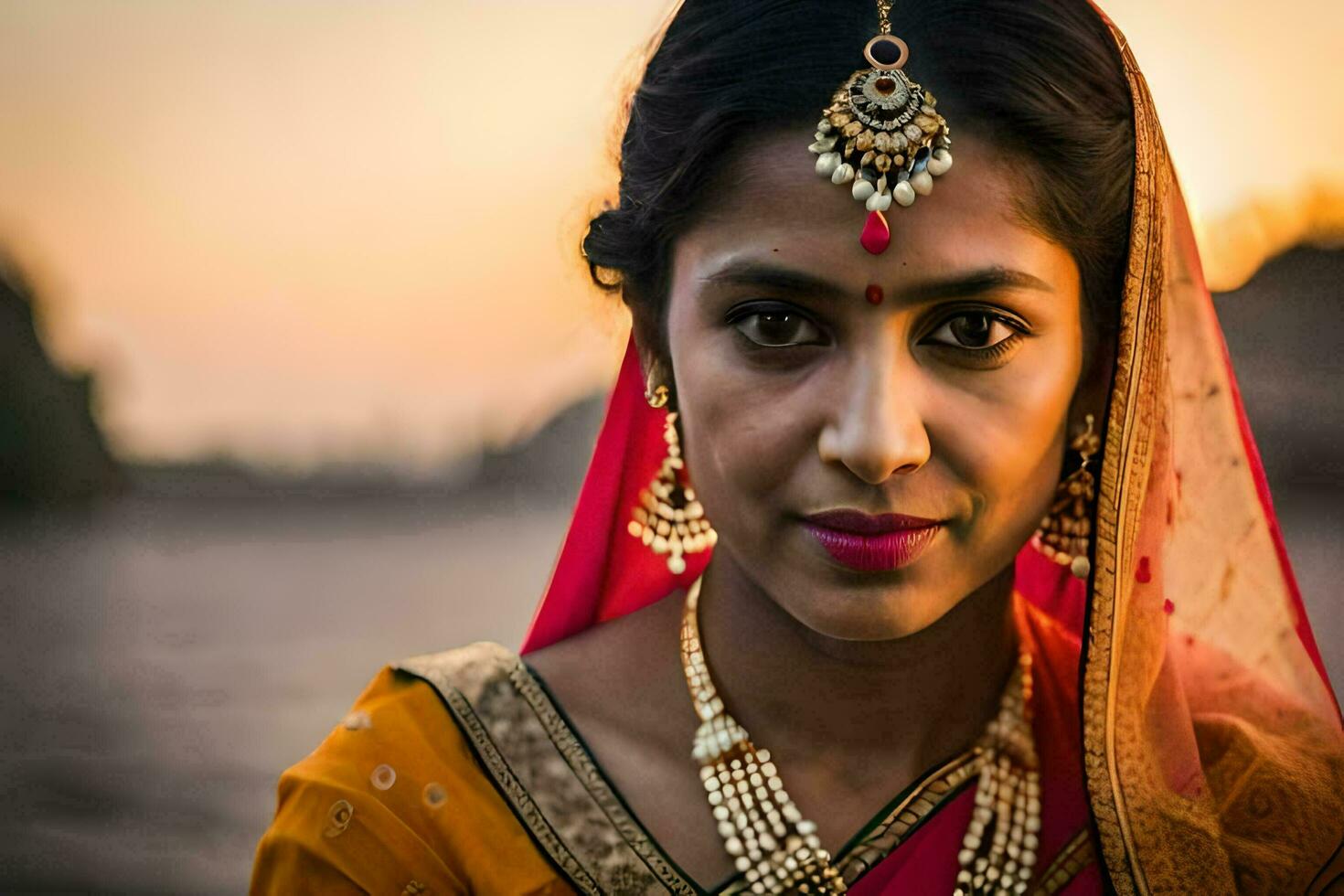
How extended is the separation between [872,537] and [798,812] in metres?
0.38

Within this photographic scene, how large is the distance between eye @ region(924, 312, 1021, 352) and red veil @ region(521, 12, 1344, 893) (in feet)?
0.55

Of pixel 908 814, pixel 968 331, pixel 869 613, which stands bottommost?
pixel 908 814

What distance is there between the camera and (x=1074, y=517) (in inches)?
55.5

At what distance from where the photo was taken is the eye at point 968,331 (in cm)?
123

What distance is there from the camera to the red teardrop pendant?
117 centimetres

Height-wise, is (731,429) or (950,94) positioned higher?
(950,94)

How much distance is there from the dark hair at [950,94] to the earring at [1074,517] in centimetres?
13

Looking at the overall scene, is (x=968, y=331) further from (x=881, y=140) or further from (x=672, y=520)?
(x=672, y=520)

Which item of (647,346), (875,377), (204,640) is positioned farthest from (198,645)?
(875,377)

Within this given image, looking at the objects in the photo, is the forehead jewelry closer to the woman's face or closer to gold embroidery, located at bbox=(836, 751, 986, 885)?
the woman's face

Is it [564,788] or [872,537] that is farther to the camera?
[564,788]

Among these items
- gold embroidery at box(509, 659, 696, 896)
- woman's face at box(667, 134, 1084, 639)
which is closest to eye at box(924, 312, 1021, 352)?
woman's face at box(667, 134, 1084, 639)

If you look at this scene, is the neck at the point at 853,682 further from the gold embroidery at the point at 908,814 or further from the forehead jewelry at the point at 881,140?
the forehead jewelry at the point at 881,140

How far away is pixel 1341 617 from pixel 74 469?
3.43 m
